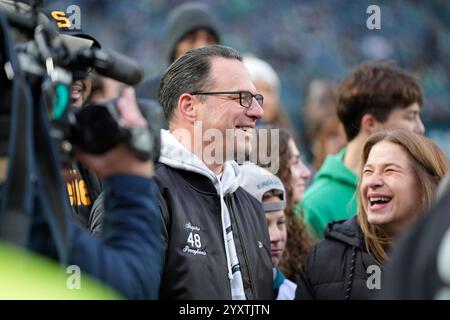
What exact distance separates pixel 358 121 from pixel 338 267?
5.14 ft

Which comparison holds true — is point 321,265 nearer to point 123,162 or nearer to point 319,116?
point 123,162

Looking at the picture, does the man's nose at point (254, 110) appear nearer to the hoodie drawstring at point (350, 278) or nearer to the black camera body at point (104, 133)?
the hoodie drawstring at point (350, 278)

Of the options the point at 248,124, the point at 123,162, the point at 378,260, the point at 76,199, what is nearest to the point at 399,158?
the point at 378,260

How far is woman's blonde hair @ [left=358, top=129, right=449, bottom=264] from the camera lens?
4934mm

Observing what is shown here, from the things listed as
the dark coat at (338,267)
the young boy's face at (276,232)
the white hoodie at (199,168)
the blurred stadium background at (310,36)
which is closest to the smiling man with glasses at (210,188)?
Answer: the white hoodie at (199,168)

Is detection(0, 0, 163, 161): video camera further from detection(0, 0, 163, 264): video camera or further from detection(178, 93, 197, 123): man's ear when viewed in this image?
detection(178, 93, 197, 123): man's ear

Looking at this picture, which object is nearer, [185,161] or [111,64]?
[111,64]

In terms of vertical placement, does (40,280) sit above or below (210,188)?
below

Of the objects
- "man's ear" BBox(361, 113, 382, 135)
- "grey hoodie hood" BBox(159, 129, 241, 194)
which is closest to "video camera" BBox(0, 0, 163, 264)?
"grey hoodie hood" BBox(159, 129, 241, 194)

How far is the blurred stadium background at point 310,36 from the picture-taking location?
1341 centimetres

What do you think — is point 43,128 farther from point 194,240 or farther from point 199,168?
point 199,168

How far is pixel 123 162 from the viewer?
2.84 m

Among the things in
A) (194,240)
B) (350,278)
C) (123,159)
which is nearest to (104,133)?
(123,159)

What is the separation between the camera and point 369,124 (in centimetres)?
625
